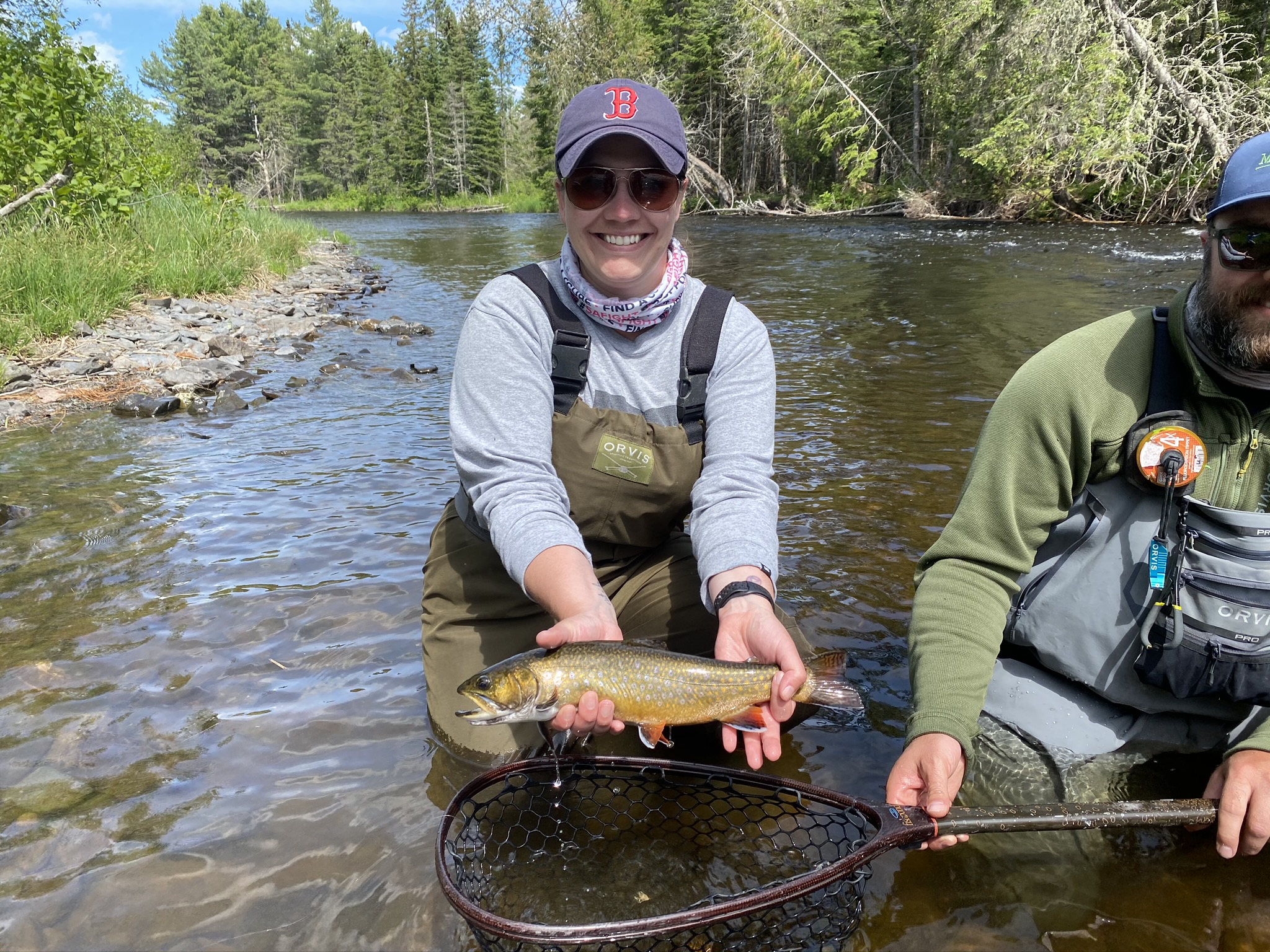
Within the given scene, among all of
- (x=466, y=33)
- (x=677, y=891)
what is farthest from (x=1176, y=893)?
(x=466, y=33)

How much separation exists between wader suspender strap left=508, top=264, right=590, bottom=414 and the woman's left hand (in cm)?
100

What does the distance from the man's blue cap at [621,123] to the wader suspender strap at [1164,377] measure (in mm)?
1620

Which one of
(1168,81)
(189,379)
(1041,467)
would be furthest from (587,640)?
(1168,81)

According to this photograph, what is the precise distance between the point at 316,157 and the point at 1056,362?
92.9m

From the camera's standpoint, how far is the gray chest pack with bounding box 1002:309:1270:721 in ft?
7.73

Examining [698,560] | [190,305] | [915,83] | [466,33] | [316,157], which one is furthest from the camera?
[316,157]

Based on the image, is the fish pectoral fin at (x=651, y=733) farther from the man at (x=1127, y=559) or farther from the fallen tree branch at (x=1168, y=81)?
the fallen tree branch at (x=1168, y=81)

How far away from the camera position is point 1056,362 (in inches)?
96.8

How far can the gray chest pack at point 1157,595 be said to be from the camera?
2357mm

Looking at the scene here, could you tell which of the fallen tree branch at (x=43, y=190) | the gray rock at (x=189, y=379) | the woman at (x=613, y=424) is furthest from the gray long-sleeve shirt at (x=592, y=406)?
the fallen tree branch at (x=43, y=190)

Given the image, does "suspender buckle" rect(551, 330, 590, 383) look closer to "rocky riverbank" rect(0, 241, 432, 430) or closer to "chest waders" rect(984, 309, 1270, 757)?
"chest waders" rect(984, 309, 1270, 757)

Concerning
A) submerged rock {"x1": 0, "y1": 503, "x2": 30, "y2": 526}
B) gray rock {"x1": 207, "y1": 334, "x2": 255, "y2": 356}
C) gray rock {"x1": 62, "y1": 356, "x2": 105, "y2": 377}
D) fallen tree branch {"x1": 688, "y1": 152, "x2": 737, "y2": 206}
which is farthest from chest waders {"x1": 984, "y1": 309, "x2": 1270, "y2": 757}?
fallen tree branch {"x1": 688, "y1": 152, "x2": 737, "y2": 206}

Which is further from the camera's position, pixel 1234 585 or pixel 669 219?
pixel 669 219

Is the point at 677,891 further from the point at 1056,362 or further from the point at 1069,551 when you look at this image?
the point at 1056,362
